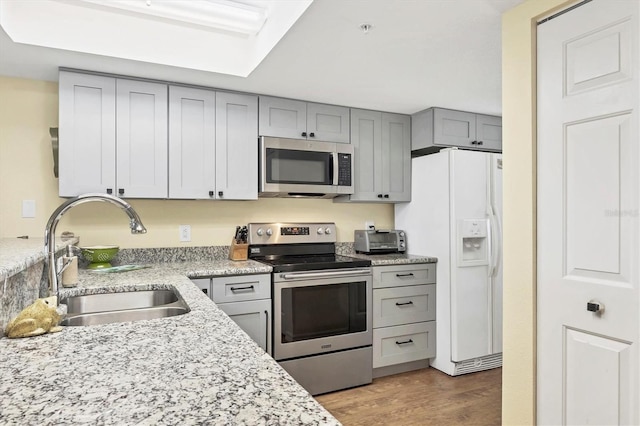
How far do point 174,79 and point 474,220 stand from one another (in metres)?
2.46

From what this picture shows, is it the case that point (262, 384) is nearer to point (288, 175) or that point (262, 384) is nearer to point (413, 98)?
point (288, 175)

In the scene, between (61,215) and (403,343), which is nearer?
(61,215)

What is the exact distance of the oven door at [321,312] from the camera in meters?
2.74

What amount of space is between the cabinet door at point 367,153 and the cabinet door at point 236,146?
87 cm

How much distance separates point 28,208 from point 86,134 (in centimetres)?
67

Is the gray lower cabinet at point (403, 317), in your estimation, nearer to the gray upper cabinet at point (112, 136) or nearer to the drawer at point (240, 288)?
the drawer at point (240, 288)

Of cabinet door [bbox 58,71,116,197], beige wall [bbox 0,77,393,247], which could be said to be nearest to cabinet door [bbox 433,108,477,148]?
beige wall [bbox 0,77,393,247]

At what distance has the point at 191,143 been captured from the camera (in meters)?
2.83

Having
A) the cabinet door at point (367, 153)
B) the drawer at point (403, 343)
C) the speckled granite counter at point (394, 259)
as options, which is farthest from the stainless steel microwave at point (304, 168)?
the drawer at point (403, 343)

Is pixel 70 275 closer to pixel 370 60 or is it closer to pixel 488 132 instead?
pixel 370 60

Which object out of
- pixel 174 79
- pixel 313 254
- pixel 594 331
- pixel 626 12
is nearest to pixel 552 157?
pixel 626 12

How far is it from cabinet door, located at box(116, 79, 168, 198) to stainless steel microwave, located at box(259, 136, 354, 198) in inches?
27.8

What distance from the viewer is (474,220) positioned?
321 centimetres

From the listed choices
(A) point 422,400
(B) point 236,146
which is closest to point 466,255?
(A) point 422,400
